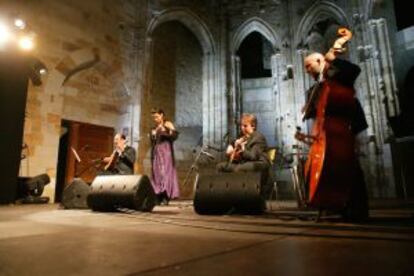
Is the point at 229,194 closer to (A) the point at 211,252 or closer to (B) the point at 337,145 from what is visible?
(B) the point at 337,145

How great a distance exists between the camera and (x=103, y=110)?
8602 millimetres

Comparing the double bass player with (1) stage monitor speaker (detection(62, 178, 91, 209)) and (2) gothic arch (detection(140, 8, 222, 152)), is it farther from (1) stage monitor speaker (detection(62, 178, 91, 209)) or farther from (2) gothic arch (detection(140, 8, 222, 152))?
(2) gothic arch (detection(140, 8, 222, 152))

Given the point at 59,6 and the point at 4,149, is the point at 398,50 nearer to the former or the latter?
the point at 59,6

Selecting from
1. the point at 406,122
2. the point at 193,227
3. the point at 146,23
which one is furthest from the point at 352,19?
the point at 193,227

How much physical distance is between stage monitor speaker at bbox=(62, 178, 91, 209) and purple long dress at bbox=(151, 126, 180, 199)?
1141 mm

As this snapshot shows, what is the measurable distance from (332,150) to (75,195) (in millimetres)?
3969

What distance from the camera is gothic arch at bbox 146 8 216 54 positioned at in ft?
34.0

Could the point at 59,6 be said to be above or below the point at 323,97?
above

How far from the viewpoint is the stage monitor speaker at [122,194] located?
154 inches

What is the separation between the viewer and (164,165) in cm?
542

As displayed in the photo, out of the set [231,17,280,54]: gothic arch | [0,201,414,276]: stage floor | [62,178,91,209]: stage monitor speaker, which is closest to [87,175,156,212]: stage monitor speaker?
[62,178,91,209]: stage monitor speaker

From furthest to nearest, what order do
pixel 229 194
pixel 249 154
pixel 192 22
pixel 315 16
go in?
pixel 192 22
pixel 315 16
pixel 249 154
pixel 229 194

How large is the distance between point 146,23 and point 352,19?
20.4ft

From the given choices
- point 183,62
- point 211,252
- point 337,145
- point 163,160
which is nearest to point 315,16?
point 183,62
